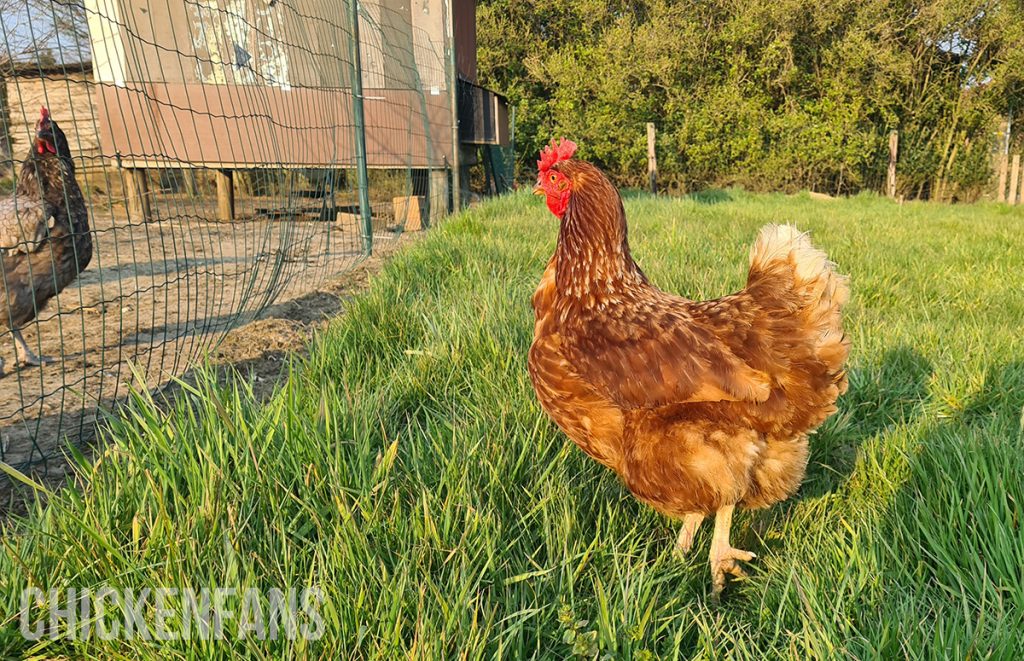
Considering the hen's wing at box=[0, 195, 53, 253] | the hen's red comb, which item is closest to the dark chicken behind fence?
the hen's wing at box=[0, 195, 53, 253]

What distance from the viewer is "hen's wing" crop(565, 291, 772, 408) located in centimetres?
185

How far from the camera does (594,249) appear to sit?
2.22 meters

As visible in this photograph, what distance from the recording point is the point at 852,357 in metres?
2.99

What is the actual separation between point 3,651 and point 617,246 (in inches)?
78.2

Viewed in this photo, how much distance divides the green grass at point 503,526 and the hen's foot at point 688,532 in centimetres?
4

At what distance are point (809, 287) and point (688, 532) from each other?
874mm

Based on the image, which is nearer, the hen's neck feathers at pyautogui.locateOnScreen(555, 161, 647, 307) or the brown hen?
the brown hen

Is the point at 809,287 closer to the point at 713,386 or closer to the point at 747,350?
the point at 747,350

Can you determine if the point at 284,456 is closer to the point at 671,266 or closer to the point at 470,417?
the point at 470,417

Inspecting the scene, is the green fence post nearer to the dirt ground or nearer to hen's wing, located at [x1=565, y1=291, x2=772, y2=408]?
the dirt ground

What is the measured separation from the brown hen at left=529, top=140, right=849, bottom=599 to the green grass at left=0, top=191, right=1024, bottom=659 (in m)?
0.16

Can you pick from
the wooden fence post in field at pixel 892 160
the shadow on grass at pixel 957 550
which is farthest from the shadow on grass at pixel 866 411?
the wooden fence post in field at pixel 892 160

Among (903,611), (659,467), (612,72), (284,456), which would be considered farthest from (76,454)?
(612,72)

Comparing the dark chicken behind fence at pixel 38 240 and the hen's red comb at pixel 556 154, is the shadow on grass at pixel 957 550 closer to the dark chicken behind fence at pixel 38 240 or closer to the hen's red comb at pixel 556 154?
the hen's red comb at pixel 556 154
